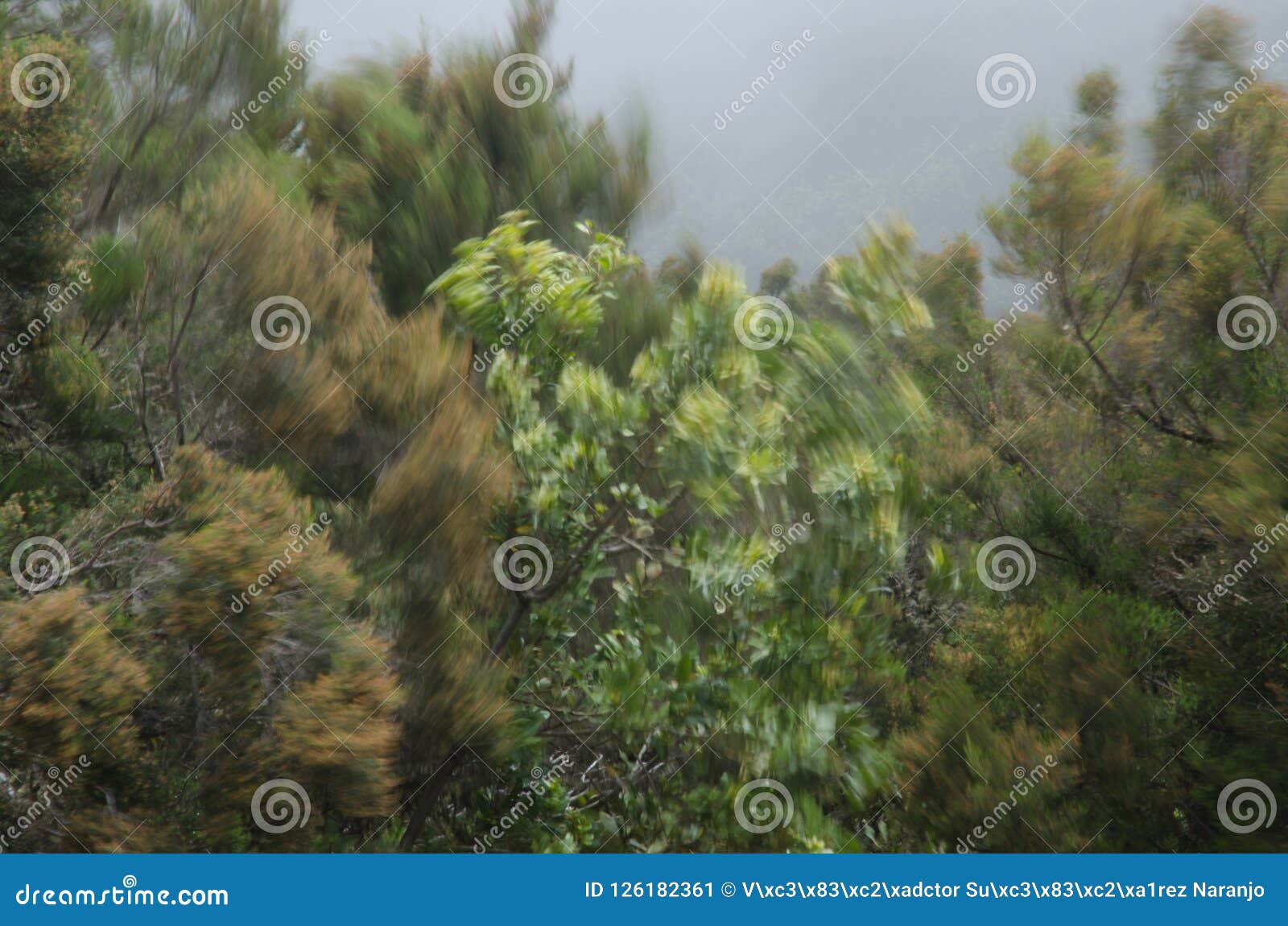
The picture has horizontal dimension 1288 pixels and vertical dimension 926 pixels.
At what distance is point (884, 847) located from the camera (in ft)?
21.9

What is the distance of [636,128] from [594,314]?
14.8 ft

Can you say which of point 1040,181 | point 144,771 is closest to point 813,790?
point 144,771

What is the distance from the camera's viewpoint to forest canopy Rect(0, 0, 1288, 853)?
4.09 m

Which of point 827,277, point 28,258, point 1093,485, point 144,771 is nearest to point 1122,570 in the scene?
point 1093,485

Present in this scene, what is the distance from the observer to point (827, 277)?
13.3 ft

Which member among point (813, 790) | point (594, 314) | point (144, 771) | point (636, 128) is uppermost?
point (636, 128)

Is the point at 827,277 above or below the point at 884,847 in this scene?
above

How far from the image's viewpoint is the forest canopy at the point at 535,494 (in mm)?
4094

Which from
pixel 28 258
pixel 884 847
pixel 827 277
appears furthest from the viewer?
pixel 884 847

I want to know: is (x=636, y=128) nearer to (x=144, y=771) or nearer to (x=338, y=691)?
(x=338, y=691)

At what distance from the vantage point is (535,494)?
4.80 metres

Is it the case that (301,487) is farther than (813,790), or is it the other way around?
(301,487)

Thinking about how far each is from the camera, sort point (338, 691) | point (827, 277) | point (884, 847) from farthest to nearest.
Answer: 1. point (884, 847)
2. point (338, 691)
3. point (827, 277)
